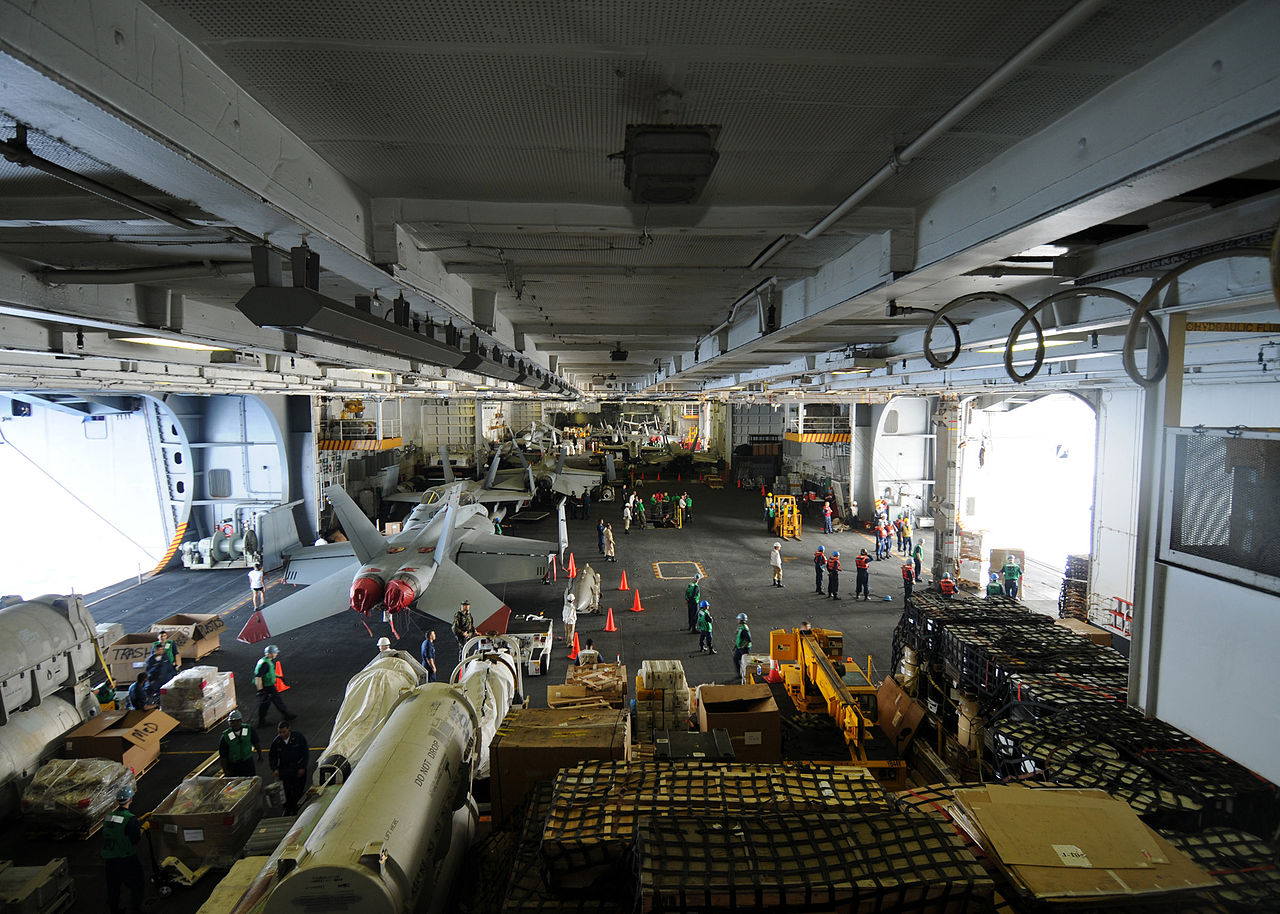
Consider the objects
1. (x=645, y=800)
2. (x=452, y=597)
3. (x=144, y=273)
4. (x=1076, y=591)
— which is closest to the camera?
(x=645, y=800)

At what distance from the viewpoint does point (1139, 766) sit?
4.89m

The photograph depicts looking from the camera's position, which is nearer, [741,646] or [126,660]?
[741,646]

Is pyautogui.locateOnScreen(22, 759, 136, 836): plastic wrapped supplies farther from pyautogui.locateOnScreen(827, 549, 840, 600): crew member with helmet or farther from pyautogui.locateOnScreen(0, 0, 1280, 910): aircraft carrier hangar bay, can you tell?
pyautogui.locateOnScreen(827, 549, 840, 600): crew member with helmet

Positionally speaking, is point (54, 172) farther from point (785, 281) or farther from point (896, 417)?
point (896, 417)

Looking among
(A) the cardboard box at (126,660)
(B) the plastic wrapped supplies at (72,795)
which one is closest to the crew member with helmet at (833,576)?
(B) the plastic wrapped supplies at (72,795)

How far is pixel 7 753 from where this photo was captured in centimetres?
748

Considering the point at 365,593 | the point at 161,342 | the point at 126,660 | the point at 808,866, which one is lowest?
the point at 126,660

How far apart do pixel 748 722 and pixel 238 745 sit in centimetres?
671

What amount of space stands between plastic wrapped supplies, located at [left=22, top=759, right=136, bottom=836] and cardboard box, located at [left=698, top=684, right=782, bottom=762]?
25.4ft

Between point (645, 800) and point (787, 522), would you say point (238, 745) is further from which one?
point (787, 522)

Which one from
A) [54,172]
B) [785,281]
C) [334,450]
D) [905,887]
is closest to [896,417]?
[785,281]

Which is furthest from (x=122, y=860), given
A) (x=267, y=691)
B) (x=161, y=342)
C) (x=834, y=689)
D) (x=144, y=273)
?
(x=834, y=689)

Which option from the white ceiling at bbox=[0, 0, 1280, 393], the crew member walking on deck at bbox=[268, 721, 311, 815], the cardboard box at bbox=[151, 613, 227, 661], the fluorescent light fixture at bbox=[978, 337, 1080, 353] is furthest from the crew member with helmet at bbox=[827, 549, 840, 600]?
the cardboard box at bbox=[151, 613, 227, 661]

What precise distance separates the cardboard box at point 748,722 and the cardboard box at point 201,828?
536 centimetres
